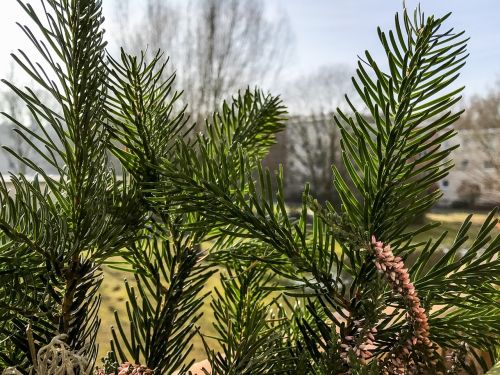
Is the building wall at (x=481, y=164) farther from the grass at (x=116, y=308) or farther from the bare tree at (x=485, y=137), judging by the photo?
the grass at (x=116, y=308)

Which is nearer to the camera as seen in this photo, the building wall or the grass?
the grass

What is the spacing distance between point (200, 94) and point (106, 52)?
16.9ft

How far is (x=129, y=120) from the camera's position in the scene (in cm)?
20

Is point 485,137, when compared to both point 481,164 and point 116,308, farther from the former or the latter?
point 116,308

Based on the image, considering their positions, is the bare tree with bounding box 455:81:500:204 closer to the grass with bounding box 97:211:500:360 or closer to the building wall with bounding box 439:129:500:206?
the building wall with bounding box 439:129:500:206

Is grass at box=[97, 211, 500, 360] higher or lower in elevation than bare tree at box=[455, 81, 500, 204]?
lower

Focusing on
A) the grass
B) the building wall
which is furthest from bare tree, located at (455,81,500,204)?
the grass

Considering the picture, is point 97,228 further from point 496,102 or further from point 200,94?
point 496,102

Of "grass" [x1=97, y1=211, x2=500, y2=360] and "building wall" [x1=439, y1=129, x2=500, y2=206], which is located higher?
"building wall" [x1=439, y1=129, x2=500, y2=206]

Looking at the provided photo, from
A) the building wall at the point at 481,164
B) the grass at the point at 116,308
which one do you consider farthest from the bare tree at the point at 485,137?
the grass at the point at 116,308

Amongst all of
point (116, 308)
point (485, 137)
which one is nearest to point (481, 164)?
point (485, 137)

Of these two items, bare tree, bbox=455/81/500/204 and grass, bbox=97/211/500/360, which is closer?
grass, bbox=97/211/500/360

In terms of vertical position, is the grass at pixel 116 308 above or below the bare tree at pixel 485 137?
below

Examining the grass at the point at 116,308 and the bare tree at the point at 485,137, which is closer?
the grass at the point at 116,308
